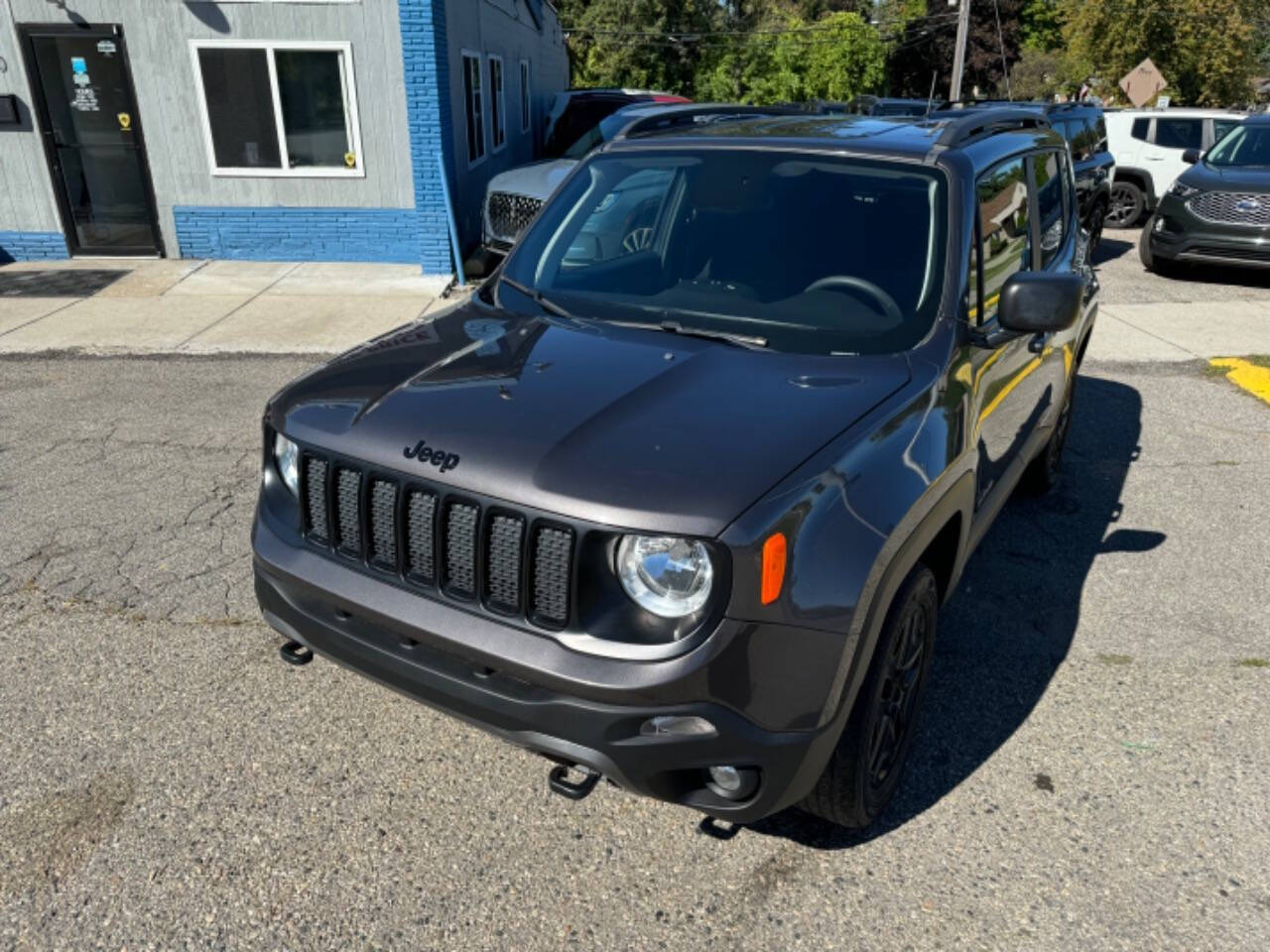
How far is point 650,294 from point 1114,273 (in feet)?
33.5

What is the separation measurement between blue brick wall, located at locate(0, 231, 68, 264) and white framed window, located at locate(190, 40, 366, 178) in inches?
78.3

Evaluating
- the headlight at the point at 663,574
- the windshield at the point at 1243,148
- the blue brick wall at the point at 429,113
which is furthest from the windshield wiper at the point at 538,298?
the windshield at the point at 1243,148

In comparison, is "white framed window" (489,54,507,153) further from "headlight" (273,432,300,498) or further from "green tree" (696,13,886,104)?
"green tree" (696,13,886,104)

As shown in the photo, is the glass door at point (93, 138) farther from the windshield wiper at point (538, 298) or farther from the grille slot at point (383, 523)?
the grille slot at point (383, 523)

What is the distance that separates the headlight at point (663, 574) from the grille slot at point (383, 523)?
0.65 m

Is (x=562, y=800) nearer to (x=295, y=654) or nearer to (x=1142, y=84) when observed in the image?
(x=295, y=654)

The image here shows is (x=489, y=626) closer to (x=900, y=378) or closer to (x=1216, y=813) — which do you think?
(x=900, y=378)

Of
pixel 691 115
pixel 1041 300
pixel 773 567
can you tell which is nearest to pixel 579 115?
pixel 691 115

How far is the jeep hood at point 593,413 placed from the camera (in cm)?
218

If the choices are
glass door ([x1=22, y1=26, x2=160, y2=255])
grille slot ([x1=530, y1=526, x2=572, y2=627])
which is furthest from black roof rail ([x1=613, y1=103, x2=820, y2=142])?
glass door ([x1=22, y1=26, x2=160, y2=255])

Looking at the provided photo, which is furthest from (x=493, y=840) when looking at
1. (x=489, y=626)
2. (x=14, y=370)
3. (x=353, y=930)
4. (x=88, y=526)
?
(x=14, y=370)

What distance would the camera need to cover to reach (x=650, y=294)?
10.9 feet

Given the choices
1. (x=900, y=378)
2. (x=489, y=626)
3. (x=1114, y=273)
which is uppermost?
(x=900, y=378)

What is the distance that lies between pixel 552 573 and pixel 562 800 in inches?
39.4
